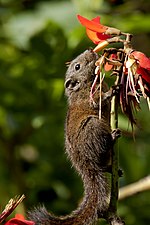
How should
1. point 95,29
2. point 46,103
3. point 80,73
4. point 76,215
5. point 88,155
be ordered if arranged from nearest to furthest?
point 95,29, point 76,215, point 88,155, point 80,73, point 46,103

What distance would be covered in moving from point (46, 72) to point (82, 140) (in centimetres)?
137

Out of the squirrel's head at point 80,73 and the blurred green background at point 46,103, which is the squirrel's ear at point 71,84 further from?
the blurred green background at point 46,103

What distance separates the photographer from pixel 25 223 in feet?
7.33

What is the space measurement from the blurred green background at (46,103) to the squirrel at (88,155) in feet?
2.91

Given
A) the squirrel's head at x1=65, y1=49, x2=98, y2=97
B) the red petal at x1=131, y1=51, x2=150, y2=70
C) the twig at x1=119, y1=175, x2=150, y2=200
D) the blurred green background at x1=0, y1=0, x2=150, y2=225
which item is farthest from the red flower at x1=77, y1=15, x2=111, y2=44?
the blurred green background at x1=0, y1=0, x2=150, y2=225

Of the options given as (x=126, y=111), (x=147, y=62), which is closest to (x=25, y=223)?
(x=126, y=111)

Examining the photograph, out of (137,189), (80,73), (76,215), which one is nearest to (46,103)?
(137,189)

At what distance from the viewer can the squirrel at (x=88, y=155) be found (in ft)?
8.18

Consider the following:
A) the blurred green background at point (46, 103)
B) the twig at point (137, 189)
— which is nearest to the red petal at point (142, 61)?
the twig at point (137, 189)

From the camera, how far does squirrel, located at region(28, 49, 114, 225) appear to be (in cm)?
249

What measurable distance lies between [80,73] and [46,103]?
107cm

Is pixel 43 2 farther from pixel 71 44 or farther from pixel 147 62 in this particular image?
pixel 147 62

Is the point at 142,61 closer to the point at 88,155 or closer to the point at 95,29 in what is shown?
the point at 95,29

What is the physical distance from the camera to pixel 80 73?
3.12 metres
